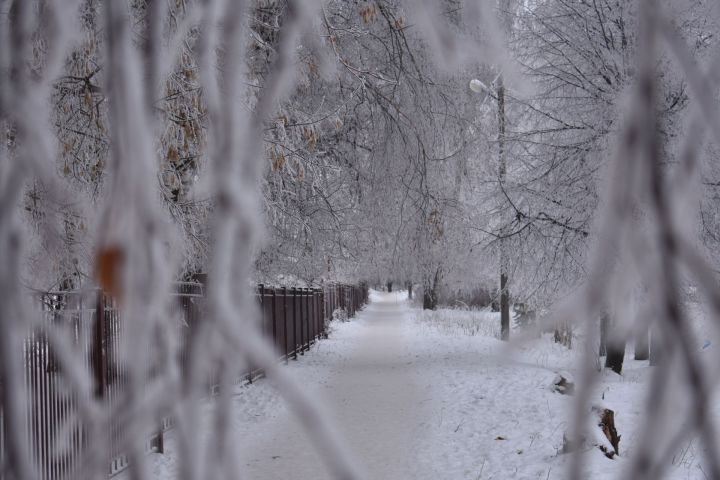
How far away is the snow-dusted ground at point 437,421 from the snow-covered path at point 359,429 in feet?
0.04

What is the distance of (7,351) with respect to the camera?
77 cm

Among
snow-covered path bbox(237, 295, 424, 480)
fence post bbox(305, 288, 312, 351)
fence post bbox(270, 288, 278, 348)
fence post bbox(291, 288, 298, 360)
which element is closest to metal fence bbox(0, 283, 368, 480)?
snow-covered path bbox(237, 295, 424, 480)

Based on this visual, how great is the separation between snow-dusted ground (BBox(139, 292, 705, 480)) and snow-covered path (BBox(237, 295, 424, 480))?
1 cm

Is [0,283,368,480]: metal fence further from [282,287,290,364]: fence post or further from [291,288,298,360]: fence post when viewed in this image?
[291,288,298,360]: fence post

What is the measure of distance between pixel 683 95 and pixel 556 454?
459 centimetres

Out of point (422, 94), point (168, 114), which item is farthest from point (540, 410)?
point (168, 114)

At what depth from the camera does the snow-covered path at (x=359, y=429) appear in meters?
6.17

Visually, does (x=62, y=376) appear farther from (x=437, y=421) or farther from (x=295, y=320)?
(x=295, y=320)

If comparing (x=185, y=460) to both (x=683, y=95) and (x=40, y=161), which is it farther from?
(x=683, y=95)

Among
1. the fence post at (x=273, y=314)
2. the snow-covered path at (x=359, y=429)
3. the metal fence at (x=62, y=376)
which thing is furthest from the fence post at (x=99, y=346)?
the fence post at (x=273, y=314)

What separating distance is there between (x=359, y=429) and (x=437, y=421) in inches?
40.9

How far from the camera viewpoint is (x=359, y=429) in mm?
7797

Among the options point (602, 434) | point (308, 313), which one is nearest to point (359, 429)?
point (602, 434)

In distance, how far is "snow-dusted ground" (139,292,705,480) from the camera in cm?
594
